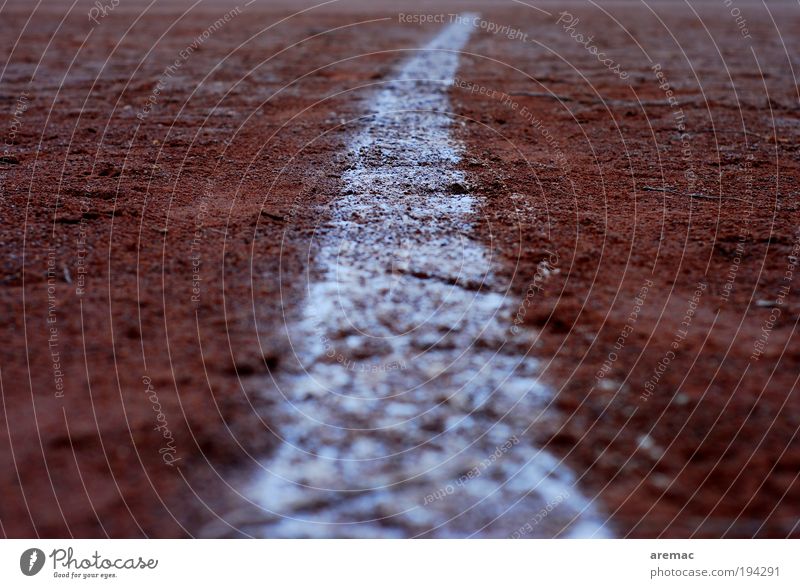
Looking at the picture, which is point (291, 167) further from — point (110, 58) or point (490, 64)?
point (110, 58)

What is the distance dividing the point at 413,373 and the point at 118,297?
958 millimetres

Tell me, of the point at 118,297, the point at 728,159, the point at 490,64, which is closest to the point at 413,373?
the point at 118,297

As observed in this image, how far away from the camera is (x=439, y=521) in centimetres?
148
